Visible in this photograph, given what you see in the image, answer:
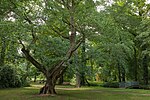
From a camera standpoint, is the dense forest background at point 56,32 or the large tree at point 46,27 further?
the large tree at point 46,27

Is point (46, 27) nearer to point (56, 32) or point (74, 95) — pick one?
point (56, 32)

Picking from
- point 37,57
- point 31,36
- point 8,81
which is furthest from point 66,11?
point 8,81

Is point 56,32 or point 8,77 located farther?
point 8,77

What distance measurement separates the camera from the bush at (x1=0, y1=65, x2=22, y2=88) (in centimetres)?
2624

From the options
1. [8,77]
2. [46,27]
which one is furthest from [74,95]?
[8,77]

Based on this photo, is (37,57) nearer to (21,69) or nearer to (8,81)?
(8,81)

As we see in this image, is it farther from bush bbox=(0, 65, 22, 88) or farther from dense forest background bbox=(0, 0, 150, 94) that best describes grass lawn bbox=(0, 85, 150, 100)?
bush bbox=(0, 65, 22, 88)

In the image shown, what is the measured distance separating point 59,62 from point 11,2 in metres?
5.52

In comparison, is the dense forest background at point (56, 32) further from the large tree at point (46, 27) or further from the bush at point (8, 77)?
the bush at point (8, 77)

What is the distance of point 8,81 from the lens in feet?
88.3

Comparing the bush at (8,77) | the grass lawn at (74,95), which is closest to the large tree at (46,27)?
the grass lawn at (74,95)

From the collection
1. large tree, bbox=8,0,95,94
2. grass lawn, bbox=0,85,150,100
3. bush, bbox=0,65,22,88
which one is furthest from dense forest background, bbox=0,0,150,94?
bush, bbox=0,65,22,88

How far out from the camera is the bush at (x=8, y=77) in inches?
1033

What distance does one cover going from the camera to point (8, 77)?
88.5 feet
